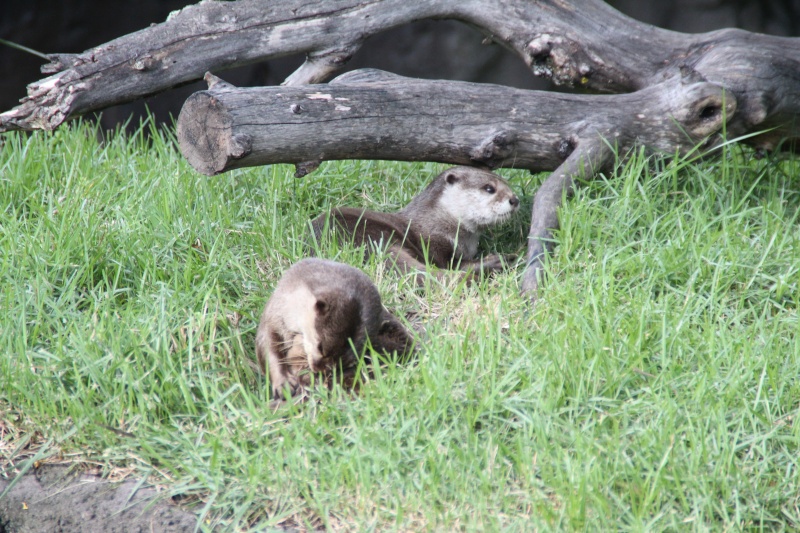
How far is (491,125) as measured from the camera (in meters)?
4.35

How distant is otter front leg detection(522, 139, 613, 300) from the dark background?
167 inches

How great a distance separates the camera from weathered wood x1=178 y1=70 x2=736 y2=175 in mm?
3949

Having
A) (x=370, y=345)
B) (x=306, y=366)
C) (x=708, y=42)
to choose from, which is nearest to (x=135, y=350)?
(x=306, y=366)

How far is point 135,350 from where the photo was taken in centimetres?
335

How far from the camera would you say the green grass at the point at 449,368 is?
2697 millimetres

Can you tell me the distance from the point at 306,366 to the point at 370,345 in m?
0.39

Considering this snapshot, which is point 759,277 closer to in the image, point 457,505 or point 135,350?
point 457,505

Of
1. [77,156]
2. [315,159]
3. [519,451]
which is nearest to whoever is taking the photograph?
[519,451]

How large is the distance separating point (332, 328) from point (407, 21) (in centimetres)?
209

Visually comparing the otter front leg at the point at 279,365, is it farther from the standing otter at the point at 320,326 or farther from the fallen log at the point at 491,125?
the fallen log at the point at 491,125

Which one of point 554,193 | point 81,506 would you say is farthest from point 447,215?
point 81,506

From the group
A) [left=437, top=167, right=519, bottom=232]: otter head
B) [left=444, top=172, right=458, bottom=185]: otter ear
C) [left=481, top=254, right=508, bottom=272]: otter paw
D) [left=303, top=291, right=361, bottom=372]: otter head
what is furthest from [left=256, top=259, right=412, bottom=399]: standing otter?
[left=444, top=172, right=458, bottom=185]: otter ear

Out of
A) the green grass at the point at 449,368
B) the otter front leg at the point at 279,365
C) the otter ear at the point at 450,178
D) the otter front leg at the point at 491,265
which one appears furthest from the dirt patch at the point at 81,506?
the otter ear at the point at 450,178

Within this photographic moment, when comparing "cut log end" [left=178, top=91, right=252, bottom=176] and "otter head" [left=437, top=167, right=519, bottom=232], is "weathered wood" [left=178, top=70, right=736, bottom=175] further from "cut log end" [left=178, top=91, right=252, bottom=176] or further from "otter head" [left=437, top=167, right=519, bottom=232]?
"otter head" [left=437, top=167, right=519, bottom=232]
